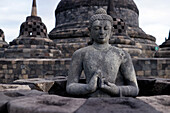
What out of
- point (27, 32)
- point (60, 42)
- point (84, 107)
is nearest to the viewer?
point (84, 107)

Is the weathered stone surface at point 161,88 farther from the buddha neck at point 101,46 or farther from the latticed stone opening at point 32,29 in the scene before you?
the latticed stone opening at point 32,29

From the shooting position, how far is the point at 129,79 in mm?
2541

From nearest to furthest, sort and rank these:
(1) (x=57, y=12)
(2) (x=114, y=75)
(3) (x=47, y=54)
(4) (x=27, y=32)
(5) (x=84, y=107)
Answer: (5) (x=84, y=107) < (2) (x=114, y=75) < (3) (x=47, y=54) < (4) (x=27, y=32) < (1) (x=57, y=12)

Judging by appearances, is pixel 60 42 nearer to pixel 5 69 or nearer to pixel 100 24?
pixel 5 69

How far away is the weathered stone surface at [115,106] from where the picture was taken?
153 cm

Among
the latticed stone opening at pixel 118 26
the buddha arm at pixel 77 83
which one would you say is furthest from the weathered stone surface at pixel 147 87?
the latticed stone opening at pixel 118 26

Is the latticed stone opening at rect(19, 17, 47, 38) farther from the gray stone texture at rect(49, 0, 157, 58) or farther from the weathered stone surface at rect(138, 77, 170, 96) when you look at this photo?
the weathered stone surface at rect(138, 77, 170, 96)

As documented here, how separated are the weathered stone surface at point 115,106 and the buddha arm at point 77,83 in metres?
0.49

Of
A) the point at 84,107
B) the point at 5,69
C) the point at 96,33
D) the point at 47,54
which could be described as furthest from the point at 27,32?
the point at 84,107

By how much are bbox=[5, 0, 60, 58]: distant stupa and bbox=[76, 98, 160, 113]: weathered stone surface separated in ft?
27.7

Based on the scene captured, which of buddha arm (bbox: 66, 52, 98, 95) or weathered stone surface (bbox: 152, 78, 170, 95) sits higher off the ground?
buddha arm (bbox: 66, 52, 98, 95)

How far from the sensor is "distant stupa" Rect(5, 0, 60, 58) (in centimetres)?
983

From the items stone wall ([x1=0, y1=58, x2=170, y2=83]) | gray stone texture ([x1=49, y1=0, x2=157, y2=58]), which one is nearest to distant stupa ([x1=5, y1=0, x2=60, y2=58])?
stone wall ([x1=0, y1=58, x2=170, y2=83])

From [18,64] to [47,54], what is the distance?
107 inches
